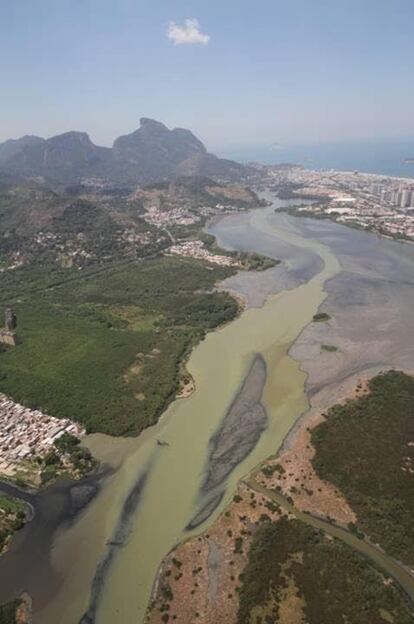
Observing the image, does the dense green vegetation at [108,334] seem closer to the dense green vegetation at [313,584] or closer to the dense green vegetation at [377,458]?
the dense green vegetation at [377,458]

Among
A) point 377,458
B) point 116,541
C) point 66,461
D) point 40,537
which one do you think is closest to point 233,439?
point 377,458

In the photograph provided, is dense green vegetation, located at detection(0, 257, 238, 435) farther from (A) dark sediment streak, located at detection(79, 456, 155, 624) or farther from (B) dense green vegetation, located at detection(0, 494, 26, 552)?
(B) dense green vegetation, located at detection(0, 494, 26, 552)

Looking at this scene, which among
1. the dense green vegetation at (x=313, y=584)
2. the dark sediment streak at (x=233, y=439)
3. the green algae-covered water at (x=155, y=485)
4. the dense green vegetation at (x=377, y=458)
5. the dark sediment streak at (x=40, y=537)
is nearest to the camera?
the dense green vegetation at (x=313, y=584)

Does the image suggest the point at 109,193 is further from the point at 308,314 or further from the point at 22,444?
the point at 22,444

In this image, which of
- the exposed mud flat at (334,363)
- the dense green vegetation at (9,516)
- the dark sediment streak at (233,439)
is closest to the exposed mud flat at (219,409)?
the exposed mud flat at (334,363)

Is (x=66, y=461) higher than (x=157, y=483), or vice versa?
(x=66, y=461)

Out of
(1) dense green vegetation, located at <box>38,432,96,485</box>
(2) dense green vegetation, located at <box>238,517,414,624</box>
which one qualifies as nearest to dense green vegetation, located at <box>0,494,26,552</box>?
(1) dense green vegetation, located at <box>38,432,96,485</box>

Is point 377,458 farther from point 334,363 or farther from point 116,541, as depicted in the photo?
point 116,541
